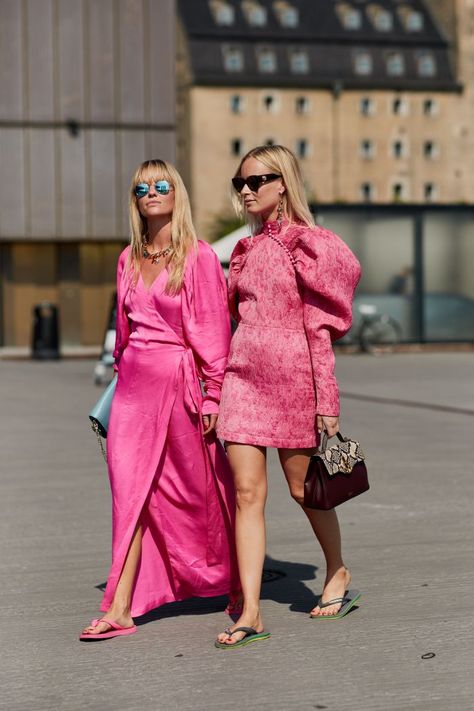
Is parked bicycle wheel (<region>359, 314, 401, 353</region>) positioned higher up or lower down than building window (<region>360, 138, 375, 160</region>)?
lower down

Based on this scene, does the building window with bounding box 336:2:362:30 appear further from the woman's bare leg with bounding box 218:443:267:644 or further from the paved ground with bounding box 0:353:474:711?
the woman's bare leg with bounding box 218:443:267:644

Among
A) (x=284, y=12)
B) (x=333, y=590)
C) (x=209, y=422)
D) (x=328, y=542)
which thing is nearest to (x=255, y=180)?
(x=209, y=422)

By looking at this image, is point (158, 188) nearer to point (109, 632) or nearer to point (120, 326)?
point (120, 326)

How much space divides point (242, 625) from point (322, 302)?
1.15 metres

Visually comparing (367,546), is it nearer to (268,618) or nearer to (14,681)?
(268,618)

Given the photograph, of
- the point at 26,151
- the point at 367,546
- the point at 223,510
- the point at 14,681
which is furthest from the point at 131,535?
the point at 26,151

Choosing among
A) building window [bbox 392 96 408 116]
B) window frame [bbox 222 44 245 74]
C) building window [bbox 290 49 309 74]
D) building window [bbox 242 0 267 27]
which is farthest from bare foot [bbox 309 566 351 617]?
building window [bbox 242 0 267 27]

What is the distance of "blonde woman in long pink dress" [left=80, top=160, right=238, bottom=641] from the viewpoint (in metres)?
5.23

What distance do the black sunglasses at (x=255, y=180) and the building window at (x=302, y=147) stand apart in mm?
75424

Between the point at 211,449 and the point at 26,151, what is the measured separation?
3960 cm

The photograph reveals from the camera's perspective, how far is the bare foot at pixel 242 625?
4.89 m

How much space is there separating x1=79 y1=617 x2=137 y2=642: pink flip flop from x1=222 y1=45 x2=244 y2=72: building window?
76.8 m

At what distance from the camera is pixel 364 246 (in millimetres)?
32344

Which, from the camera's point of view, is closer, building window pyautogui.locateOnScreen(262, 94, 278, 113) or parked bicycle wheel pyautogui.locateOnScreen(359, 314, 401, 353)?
parked bicycle wheel pyautogui.locateOnScreen(359, 314, 401, 353)
